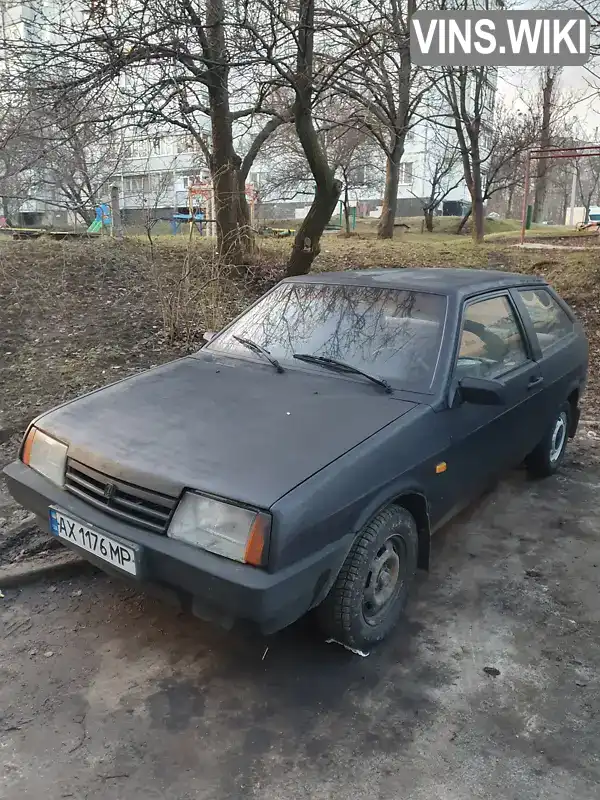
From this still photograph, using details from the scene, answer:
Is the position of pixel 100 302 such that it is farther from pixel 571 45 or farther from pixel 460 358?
pixel 571 45

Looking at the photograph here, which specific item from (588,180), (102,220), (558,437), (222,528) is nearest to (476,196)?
(102,220)

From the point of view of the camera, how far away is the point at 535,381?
386 centimetres

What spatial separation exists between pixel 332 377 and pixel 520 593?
1454mm

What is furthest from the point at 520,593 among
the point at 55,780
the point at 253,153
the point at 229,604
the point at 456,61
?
the point at 253,153

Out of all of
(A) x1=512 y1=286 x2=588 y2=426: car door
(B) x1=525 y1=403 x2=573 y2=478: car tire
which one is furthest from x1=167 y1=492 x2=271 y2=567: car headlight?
(B) x1=525 y1=403 x2=573 y2=478: car tire

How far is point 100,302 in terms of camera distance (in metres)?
8.47

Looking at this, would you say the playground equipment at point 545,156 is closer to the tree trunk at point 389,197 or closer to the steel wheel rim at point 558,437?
the tree trunk at point 389,197

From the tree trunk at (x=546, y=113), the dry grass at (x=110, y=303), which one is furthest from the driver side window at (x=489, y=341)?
the tree trunk at (x=546, y=113)

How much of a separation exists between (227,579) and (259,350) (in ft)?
5.36

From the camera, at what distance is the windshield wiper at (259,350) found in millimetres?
3352

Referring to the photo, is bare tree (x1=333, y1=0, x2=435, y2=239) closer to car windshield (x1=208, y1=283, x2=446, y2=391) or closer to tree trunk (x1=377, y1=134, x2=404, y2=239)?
car windshield (x1=208, y1=283, x2=446, y2=391)

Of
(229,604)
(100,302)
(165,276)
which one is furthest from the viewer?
(165,276)

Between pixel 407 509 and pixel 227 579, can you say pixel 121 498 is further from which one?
pixel 407 509

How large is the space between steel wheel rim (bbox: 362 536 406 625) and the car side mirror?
30.3 inches
